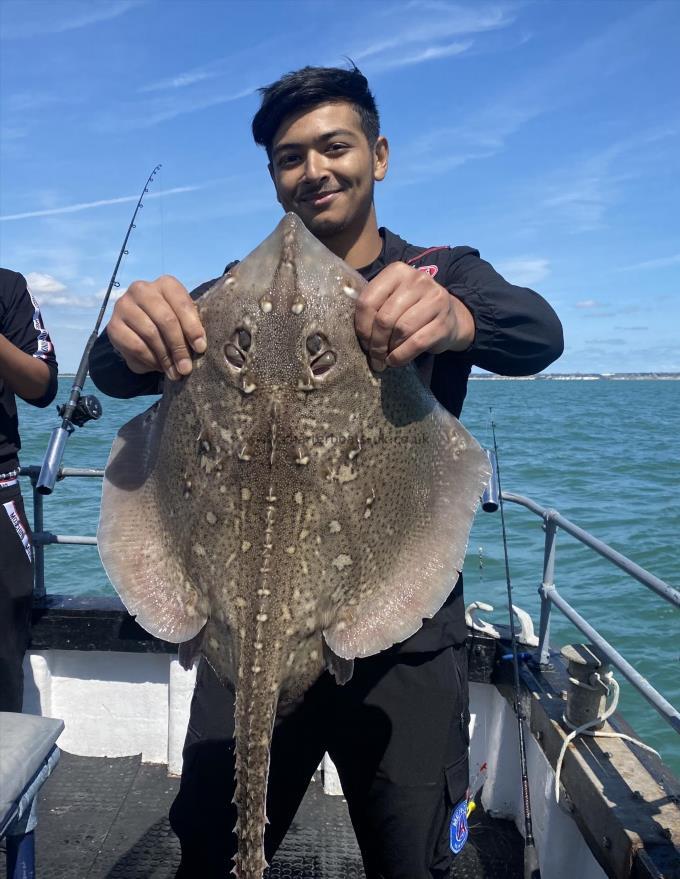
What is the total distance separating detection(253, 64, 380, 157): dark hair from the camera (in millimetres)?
2424

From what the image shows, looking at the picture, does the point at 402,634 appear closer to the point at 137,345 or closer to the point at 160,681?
the point at 137,345

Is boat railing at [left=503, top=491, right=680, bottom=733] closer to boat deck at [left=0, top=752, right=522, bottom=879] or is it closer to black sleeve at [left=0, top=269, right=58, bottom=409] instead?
boat deck at [left=0, top=752, right=522, bottom=879]

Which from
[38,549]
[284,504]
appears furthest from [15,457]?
[284,504]

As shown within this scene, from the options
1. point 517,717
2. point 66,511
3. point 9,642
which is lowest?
point 66,511

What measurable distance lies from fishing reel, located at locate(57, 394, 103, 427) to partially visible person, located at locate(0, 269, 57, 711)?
56cm

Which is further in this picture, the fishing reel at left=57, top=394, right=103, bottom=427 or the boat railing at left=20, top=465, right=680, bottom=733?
the fishing reel at left=57, top=394, right=103, bottom=427

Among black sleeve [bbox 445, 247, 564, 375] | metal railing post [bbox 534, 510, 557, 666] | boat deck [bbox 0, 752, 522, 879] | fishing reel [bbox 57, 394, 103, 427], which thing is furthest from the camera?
fishing reel [bbox 57, 394, 103, 427]

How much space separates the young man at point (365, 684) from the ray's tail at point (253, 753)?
1.93ft

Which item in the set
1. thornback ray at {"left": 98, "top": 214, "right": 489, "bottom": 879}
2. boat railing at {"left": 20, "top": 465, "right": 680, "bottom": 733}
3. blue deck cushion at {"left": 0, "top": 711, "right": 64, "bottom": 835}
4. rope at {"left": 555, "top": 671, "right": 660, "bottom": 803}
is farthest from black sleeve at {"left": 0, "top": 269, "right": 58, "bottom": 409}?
rope at {"left": 555, "top": 671, "right": 660, "bottom": 803}

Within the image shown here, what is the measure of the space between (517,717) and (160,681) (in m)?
2.31

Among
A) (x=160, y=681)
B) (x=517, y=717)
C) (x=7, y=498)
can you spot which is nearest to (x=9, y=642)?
(x=7, y=498)

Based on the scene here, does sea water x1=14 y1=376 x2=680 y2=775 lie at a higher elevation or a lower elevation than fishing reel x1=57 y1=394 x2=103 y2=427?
lower

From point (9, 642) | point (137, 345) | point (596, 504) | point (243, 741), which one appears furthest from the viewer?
point (596, 504)

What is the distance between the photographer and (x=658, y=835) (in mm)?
2709
